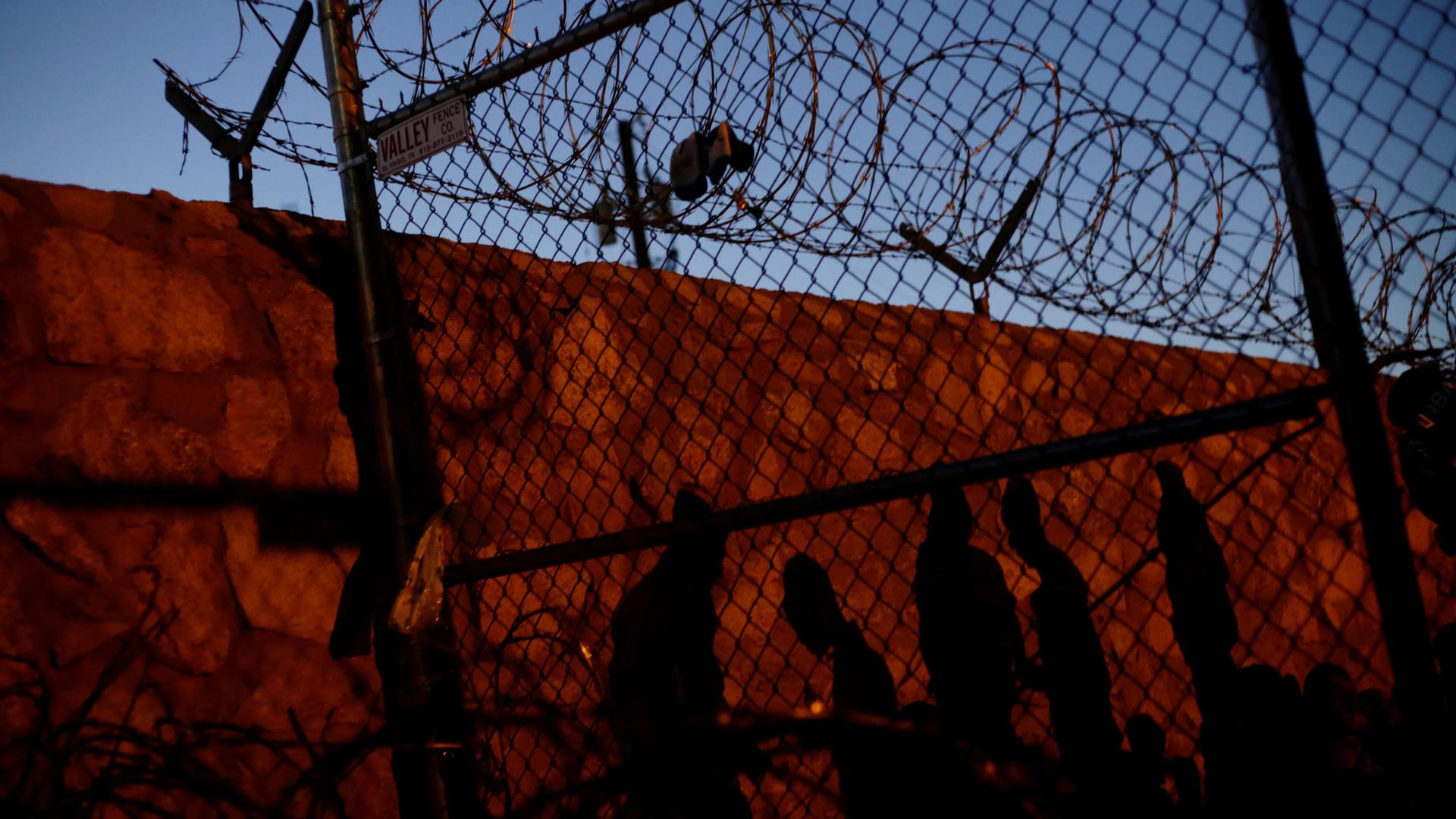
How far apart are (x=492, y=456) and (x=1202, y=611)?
1747 mm

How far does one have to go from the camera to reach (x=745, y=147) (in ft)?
6.73

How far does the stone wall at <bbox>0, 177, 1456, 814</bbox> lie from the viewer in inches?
82.7

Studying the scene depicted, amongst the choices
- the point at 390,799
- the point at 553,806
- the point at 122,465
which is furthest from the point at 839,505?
the point at 122,465

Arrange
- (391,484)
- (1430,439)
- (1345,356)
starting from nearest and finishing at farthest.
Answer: (1345,356) < (1430,439) < (391,484)

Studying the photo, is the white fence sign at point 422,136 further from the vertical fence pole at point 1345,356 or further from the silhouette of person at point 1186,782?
the silhouette of person at point 1186,782

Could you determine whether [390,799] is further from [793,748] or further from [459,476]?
[793,748]

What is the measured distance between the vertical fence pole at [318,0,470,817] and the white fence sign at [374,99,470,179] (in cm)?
4

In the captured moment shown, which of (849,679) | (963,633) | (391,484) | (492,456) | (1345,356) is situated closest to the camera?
(1345,356)

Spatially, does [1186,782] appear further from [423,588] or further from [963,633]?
[423,588]

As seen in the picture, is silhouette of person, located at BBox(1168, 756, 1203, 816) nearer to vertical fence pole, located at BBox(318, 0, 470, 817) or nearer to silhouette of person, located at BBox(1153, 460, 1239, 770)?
silhouette of person, located at BBox(1153, 460, 1239, 770)

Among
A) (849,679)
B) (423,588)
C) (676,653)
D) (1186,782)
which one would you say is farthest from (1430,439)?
(423,588)

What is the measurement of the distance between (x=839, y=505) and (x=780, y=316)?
1.53 metres

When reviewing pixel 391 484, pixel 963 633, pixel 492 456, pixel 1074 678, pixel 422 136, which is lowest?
pixel 1074 678

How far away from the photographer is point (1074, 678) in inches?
78.6
